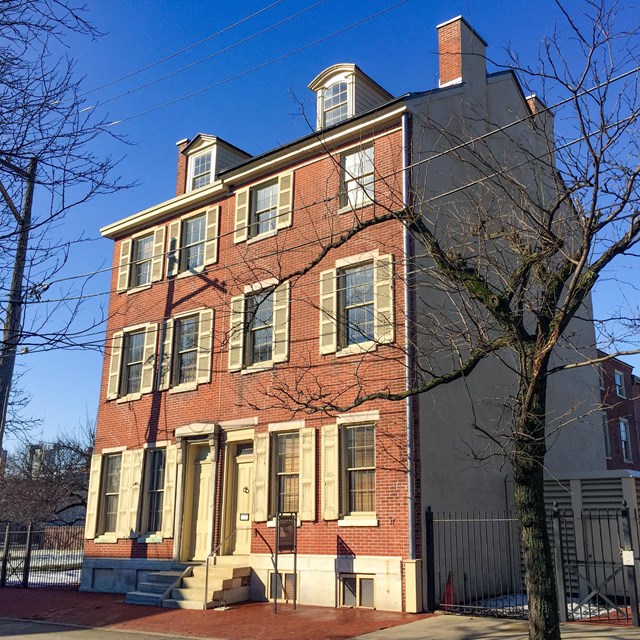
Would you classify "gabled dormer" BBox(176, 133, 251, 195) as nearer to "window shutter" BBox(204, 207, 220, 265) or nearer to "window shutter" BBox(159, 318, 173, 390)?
"window shutter" BBox(204, 207, 220, 265)

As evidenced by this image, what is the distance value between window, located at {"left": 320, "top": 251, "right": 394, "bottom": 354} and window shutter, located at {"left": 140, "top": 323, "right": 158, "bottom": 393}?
19.0ft

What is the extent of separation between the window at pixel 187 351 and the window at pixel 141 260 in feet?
7.42

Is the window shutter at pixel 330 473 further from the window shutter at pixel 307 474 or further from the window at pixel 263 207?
the window at pixel 263 207

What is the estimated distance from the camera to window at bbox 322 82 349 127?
18.2 m

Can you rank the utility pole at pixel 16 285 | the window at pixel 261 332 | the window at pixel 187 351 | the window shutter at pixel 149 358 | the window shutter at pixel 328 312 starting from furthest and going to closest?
the window shutter at pixel 149 358
the window at pixel 187 351
the window at pixel 261 332
the window shutter at pixel 328 312
the utility pole at pixel 16 285

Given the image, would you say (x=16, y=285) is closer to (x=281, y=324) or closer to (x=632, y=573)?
(x=281, y=324)

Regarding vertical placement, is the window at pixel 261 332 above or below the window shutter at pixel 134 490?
above

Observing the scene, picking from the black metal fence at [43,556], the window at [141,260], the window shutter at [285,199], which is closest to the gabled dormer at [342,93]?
the window shutter at [285,199]

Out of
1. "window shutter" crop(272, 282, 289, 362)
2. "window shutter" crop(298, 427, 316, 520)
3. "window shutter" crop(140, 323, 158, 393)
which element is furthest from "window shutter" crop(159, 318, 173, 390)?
Answer: "window shutter" crop(298, 427, 316, 520)

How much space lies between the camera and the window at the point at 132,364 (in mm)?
20078

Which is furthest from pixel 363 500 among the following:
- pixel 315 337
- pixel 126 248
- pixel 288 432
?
pixel 126 248

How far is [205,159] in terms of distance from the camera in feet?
69.5

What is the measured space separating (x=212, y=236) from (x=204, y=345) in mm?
3088

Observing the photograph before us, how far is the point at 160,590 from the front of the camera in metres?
16.0
